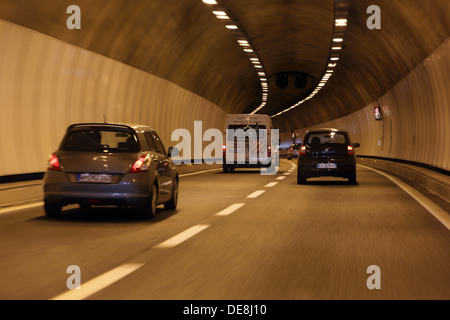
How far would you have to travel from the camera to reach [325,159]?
71.1ft

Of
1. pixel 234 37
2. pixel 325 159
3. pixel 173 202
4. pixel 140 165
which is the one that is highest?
pixel 234 37

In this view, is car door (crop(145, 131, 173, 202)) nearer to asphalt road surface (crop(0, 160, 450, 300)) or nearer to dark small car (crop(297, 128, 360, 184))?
asphalt road surface (crop(0, 160, 450, 300))

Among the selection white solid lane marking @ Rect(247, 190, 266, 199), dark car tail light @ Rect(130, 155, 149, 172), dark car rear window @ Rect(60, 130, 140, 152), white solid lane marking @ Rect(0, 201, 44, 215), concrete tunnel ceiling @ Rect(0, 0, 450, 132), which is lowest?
white solid lane marking @ Rect(247, 190, 266, 199)

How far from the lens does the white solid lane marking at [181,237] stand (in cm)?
904

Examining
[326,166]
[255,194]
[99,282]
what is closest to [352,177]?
[326,166]

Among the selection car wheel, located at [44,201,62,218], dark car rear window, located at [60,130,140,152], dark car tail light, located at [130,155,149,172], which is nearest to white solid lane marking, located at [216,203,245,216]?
dark car tail light, located at [130,155,149,172]

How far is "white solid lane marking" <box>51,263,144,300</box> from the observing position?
19.6 ft

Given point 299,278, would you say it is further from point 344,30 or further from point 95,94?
point 344,30

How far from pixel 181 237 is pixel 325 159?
12.4 meters

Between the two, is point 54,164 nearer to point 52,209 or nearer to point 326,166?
point 52,209

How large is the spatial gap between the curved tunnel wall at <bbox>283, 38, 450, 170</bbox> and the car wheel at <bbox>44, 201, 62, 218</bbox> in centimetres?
1160

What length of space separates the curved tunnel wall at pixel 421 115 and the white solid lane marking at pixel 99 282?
14115mm

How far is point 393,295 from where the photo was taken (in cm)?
615

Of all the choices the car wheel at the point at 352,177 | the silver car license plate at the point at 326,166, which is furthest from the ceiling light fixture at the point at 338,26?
the car wheel at the point at 352,177
